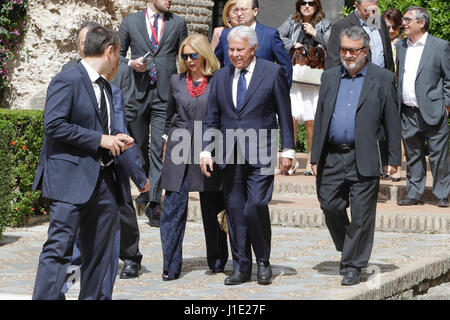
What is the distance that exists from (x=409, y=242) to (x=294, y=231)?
1215mm

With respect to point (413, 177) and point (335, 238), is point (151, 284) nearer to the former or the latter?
point (335, 238)

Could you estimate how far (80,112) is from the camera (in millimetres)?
6227

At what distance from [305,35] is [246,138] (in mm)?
4943

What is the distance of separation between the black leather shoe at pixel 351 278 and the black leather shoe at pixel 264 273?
0.55m

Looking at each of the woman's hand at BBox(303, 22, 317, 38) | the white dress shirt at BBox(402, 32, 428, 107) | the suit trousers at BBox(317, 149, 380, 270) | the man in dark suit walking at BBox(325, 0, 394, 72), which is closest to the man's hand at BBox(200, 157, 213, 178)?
the suit trousers at BBox(317, 149, 380, 270)

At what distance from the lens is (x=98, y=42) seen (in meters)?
6.26

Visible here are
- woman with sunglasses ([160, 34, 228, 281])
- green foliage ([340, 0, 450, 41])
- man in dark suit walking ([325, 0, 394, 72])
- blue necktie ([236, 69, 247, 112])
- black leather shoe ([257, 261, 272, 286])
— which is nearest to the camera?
black leather shoe ([257, 261, 272, 286])

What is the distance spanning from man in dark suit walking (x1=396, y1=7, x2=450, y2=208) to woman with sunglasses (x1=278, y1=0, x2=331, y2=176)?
1280 millimetres

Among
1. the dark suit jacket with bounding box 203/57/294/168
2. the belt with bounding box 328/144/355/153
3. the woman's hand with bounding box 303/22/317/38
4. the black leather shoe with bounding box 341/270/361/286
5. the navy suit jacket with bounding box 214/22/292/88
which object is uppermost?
the woman's hand with bounding box 303/22/317/38

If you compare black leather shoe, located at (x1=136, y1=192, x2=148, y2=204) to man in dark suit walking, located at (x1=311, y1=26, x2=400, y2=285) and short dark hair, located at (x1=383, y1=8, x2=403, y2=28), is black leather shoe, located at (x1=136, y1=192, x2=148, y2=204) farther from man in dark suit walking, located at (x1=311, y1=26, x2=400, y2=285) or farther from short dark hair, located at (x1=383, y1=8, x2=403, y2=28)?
short dark hair, located at (x1=383, y1=8, x2=403, y2=28)

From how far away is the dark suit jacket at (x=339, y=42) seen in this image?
10.6m

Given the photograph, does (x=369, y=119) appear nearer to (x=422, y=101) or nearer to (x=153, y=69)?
(x=153, y=69)

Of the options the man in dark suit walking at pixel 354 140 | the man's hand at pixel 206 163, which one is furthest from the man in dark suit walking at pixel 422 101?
the man's hand at pixel 206 163

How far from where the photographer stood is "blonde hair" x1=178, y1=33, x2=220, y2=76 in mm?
8180
